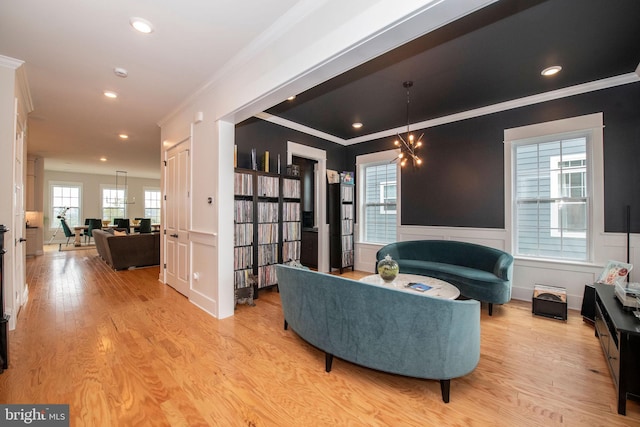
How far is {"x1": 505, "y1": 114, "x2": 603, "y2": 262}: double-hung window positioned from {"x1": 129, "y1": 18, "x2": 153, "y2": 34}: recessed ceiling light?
4.37 m

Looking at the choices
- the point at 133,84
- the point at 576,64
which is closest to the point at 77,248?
the point at 133,84

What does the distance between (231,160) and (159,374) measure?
84.6 inches

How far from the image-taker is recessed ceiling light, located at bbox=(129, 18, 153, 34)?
7.05 ft

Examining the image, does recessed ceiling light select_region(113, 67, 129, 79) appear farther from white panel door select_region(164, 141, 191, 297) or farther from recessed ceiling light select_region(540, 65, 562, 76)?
recessed ceiling light select_region(540, 65, 562, 76)

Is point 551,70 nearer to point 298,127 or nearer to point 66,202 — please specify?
point 298,127

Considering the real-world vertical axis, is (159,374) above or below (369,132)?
below

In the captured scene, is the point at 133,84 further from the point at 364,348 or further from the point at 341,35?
the point at 364,348

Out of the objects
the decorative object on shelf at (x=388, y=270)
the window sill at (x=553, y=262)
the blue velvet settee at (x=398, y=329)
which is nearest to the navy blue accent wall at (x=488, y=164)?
the window sill at (x=553, y=262)

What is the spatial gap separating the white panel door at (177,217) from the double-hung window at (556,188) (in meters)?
4.57

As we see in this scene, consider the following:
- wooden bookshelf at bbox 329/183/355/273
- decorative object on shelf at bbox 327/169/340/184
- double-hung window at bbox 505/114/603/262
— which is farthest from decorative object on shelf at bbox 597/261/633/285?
decorative object on shelf at bbox 327/169/340/184

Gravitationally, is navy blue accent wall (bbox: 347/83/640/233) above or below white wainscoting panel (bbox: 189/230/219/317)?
above

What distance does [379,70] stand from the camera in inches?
114

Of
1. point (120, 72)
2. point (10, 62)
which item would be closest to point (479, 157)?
point (120, 72)

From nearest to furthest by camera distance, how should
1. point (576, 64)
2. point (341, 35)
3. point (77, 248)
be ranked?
point (341, 35) < point (576, 64) < point (77, 248)
